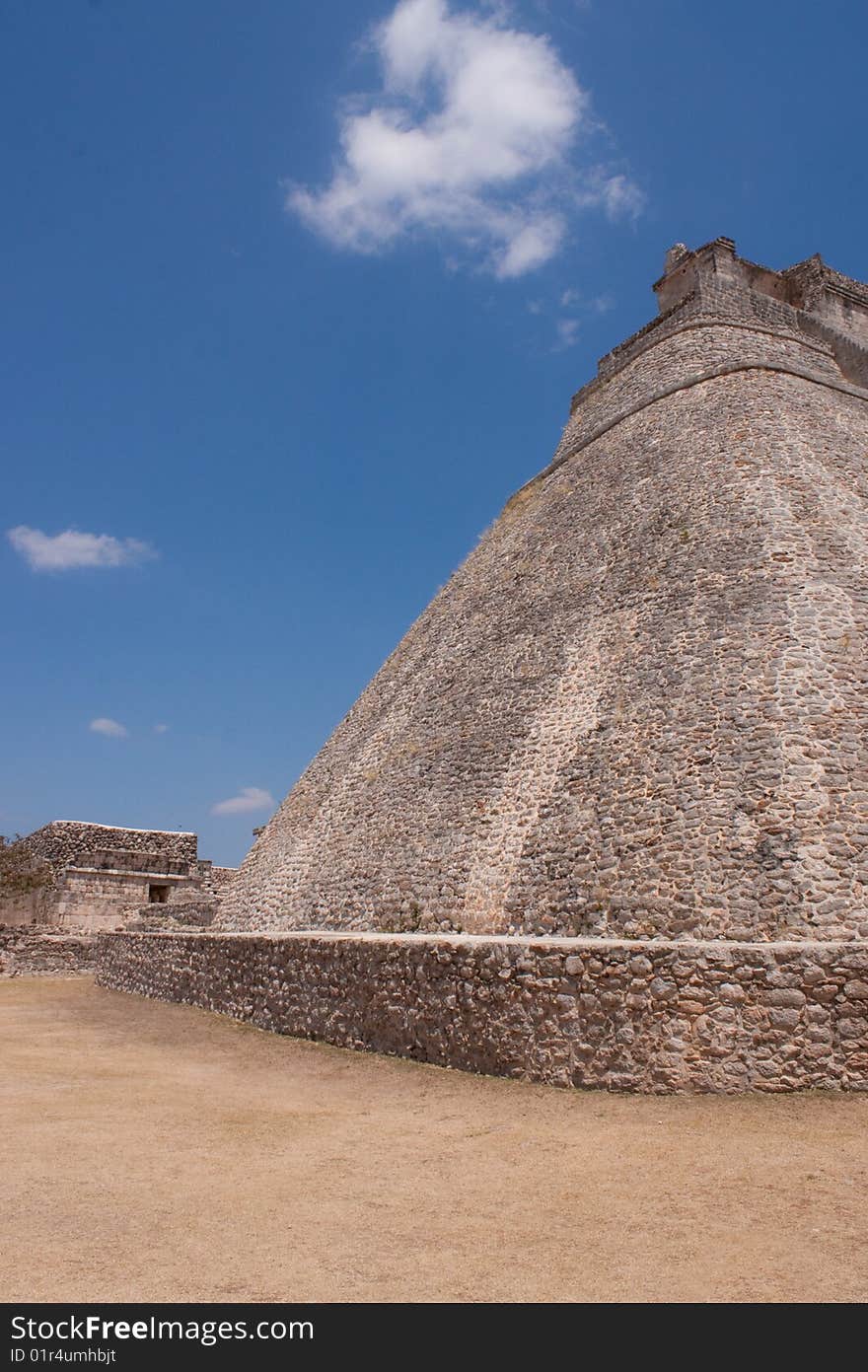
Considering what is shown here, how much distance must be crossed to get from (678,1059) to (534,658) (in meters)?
7.11

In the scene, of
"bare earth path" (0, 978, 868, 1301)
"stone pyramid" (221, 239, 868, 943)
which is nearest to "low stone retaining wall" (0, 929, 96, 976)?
"stone pyramid" (221, 239, 868, 943)

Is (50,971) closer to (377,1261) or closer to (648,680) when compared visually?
(648,680)

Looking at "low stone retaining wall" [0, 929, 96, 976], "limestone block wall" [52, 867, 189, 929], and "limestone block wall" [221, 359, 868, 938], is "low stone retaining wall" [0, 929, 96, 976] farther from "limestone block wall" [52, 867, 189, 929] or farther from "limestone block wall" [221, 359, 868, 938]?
"limestone block wall" [221, 359, 868, 938]

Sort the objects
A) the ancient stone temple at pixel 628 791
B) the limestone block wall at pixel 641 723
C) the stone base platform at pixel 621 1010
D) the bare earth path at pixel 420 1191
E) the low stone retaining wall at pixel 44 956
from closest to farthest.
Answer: the bare earth path at pixel 420 1191, the stone base platform at pixel 621 1010, the ancient stone temple at pixel 628 791, the limestone block wall at pixel 641 723, the low stone retaining wall at pixel 44 956

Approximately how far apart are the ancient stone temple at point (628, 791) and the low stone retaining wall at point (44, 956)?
3.68 m

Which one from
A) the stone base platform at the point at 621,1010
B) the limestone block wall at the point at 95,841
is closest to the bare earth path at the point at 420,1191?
the stone base platform at the point at 621,1010

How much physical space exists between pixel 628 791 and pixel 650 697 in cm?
130

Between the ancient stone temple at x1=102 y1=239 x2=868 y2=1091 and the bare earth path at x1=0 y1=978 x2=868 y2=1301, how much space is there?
1.79ft

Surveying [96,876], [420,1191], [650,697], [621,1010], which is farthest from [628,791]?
[96,876]

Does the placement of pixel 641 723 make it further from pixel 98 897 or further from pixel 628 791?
pixel 98 897

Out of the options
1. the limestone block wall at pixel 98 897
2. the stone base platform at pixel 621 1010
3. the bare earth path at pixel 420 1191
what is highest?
the limestone block wall at pixel 98 897

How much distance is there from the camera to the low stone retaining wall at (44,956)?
58.1ft

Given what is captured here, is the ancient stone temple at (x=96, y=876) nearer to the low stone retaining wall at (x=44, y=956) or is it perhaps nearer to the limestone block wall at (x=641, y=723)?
the low stone retaining wall at (x=44, y=956)

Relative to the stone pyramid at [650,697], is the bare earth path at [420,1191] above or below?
below
